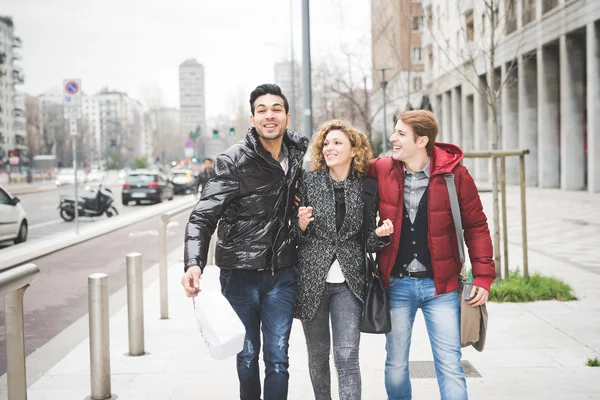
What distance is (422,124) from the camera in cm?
385

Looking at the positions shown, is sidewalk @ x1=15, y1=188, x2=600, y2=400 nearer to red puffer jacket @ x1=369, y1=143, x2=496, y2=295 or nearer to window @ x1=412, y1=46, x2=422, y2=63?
red puffer jacket @ x1=369, y1=143, x2=496, y2=295

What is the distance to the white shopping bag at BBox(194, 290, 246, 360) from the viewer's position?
3.47 m

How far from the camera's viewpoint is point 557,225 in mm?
17562

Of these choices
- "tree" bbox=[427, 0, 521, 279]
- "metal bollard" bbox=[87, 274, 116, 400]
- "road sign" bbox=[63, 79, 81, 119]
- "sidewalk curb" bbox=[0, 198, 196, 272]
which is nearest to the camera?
"metal bollard" bbox=[87, 274, 116, 400]

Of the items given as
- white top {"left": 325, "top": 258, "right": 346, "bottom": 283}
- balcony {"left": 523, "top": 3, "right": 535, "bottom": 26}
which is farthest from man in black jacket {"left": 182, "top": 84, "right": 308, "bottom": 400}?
balcony {"left": 523, "top": 3, "right": 535, "bottom": 26}

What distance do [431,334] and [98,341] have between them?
227 centimetres

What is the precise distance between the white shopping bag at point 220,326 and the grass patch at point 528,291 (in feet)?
16.7

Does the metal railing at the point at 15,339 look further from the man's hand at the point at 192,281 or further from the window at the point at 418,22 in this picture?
the window at the point at 418,22

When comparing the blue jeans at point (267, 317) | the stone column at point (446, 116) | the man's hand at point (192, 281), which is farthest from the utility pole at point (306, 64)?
the stone column at point (446, 116)

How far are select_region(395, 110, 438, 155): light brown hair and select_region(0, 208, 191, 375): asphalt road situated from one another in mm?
2445

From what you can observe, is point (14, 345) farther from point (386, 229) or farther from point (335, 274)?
point (386, 229)

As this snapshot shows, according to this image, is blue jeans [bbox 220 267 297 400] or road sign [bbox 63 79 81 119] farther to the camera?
road sign [bbox 63 79 81 119]

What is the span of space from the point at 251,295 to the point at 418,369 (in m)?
2.10

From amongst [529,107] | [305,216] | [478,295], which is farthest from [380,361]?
[529,107]
